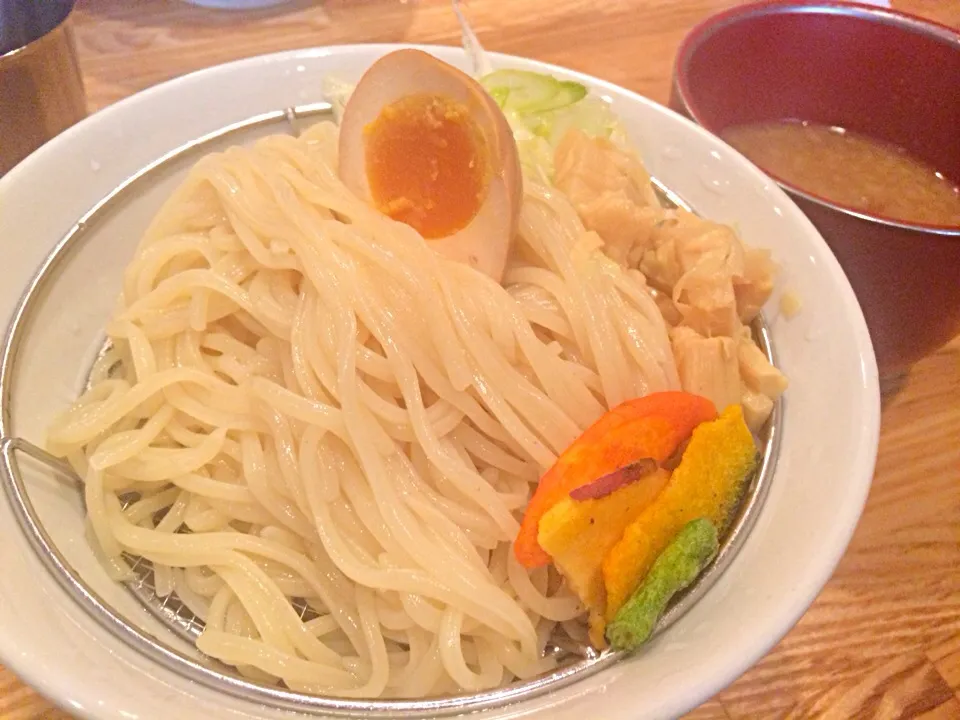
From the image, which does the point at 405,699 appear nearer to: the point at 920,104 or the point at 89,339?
the point at 89,339

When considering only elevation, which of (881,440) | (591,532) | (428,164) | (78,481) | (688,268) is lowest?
(881,440)

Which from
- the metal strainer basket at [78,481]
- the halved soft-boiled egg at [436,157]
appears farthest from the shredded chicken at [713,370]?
the halved soft-boiled egg at [436,157]

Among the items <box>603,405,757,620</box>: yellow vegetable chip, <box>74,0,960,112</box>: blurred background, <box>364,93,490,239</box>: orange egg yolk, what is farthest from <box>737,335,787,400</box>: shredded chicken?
<box>74,0,960,112</box>: blurred background

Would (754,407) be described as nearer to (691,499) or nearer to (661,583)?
(691,499)

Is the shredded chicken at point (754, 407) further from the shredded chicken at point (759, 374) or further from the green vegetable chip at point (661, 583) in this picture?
the green vegetable chip at point (661, 583)

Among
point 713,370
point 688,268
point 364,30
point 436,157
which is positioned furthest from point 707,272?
point 364,30

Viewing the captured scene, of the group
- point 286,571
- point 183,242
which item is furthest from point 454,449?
point 183,242
